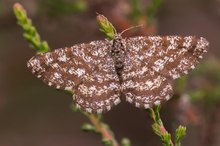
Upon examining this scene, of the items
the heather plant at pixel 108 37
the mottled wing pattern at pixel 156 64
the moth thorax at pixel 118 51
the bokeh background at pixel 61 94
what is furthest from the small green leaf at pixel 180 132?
the bokeh background at pixel 61 94

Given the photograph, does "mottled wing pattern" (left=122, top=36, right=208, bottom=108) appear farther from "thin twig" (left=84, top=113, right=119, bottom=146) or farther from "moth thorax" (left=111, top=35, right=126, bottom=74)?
"thin twig" (left=84, top=113, right=119, bottom=146)

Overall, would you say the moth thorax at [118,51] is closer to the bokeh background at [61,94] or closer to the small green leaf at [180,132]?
the small green leaf at [180,132]

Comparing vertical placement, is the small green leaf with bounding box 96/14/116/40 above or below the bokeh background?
below

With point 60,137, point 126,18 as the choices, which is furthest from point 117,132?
point 126,18

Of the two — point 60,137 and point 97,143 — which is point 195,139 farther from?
point 60,137

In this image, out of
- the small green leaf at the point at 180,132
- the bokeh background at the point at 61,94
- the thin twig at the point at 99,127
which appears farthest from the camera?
the bokeh background at the point at 61,94

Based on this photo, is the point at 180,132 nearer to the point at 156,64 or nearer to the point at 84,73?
the point at 156,64

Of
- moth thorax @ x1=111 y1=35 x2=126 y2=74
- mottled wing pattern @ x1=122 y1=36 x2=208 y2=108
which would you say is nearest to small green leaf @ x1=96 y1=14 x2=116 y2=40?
moth thorax @ x1=111 y1=35 x2=126 y2=74

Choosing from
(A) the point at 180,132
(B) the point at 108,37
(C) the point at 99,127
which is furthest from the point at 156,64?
(C) the point at 99,127
